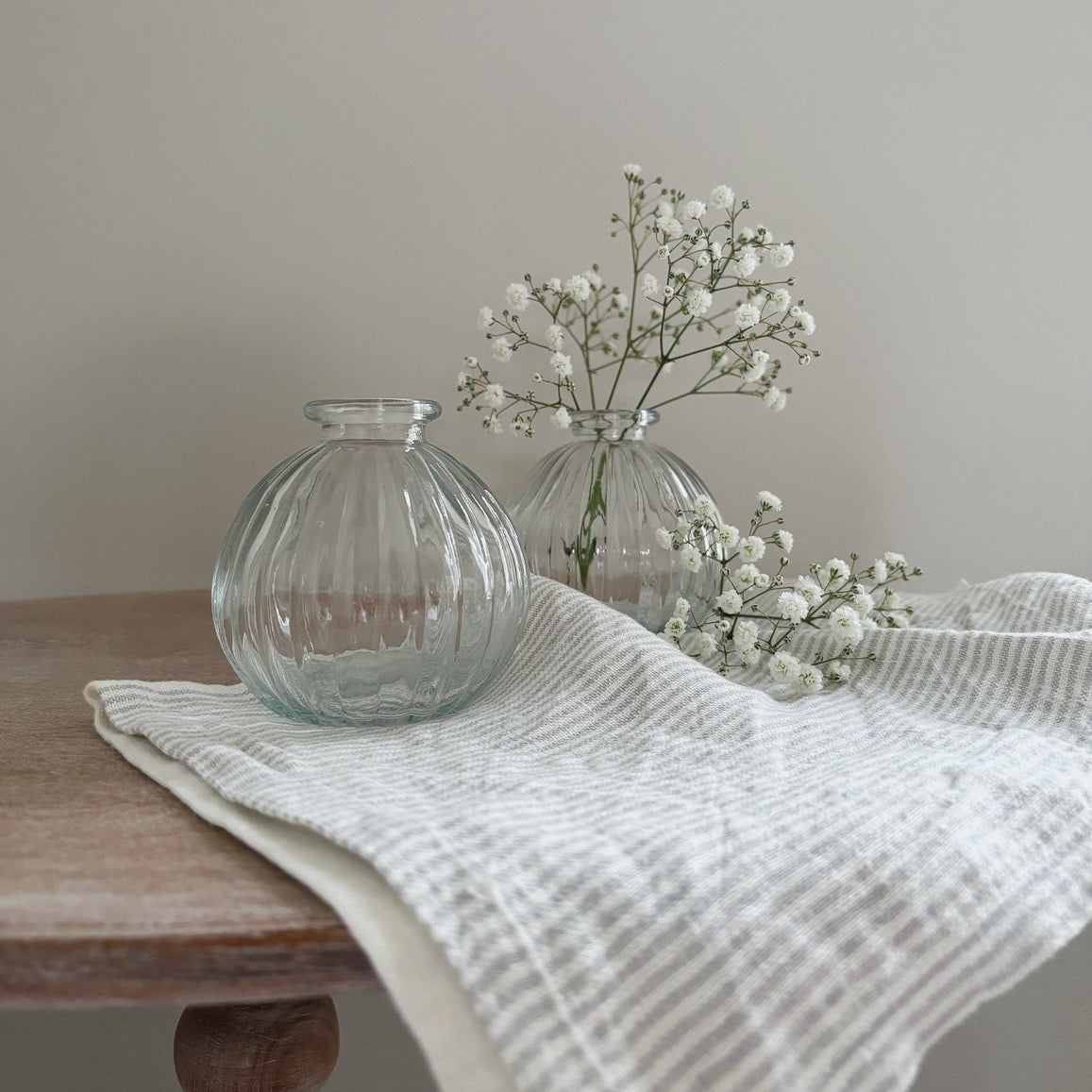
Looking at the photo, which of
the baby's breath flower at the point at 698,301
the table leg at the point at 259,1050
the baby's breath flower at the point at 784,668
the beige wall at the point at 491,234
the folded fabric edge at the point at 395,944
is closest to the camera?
the folded fabric edge at the point at 395,944

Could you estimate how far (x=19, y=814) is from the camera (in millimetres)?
435

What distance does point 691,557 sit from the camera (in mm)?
724

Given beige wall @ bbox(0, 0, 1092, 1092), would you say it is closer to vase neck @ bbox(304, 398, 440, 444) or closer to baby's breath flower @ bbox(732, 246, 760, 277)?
baby's breath flower @ bbox(732, 246, 760, 277)

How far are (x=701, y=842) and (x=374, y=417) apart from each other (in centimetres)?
33

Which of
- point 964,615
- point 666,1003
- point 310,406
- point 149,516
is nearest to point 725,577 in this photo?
point 964,615

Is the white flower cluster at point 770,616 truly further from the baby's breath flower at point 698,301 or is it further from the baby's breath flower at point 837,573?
the baby's breath flower at point 698,301

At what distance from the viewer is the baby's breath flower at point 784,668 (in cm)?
65

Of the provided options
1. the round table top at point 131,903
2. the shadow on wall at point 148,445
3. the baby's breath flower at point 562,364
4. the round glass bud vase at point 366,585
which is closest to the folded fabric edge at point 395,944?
the round table top at point 131,903

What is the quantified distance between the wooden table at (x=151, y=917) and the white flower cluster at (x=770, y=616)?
13.4 inches

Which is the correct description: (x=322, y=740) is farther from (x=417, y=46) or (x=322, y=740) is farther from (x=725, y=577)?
(x=417, y=46)

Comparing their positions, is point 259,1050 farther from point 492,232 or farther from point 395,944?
point 492,232

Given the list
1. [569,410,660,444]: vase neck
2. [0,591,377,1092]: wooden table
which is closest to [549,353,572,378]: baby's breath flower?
[569,410,660,444]: vase neck

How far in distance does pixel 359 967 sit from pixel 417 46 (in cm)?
90

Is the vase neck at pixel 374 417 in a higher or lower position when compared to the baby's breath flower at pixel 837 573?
higher
